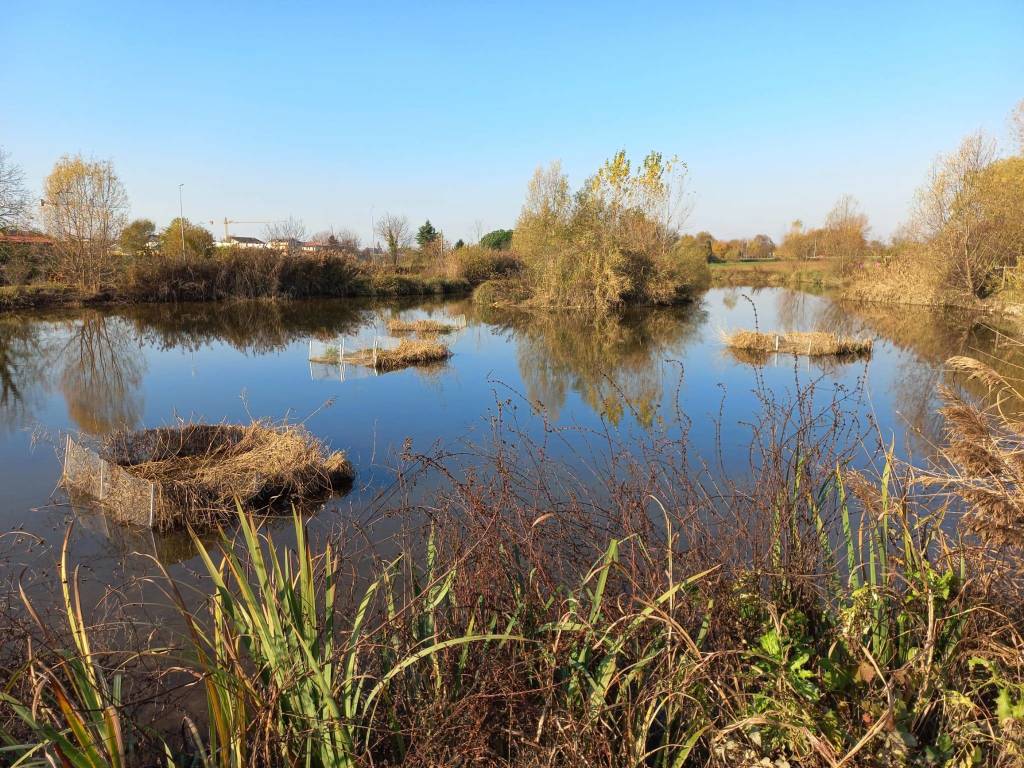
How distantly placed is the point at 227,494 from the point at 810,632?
5621mm

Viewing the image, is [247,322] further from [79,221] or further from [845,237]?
[845,237]

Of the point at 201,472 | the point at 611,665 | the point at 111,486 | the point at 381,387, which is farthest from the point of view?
the point at 381,387

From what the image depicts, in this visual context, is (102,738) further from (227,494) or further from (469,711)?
(227,494)

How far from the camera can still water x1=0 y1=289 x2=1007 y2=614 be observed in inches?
260

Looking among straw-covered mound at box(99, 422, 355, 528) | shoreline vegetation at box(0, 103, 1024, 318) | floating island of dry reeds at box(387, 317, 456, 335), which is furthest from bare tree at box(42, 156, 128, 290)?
straw-covered mound at box(99, 422, 355, 528)

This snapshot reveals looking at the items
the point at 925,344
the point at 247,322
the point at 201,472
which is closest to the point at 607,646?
the point at 201,472

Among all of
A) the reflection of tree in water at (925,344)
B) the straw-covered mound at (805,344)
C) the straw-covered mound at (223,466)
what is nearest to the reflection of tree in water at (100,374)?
the straw-covered mound at (223,466)

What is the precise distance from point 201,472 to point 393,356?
943cm

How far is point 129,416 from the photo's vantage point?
11438 millimetres

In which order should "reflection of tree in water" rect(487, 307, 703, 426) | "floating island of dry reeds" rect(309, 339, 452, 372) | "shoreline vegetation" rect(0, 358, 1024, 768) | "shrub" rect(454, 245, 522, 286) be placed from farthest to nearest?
"shrub" rect(454, 245, 522, 286), "floating island of dry reeds" rect(309, 339, 452, 372), "reflection of tree in water" rect(487, 307, 703, 426), "shoreline vegetation" rect(0, 358, 1024, 768)

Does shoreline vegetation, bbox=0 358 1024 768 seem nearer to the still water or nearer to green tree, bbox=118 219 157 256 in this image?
the still water

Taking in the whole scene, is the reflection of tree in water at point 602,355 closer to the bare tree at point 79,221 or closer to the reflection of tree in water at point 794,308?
the reflection of tree in water at point 794,308

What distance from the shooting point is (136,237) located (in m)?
44.3

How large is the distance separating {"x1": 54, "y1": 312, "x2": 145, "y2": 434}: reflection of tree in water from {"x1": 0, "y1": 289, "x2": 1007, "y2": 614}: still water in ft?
0.19
